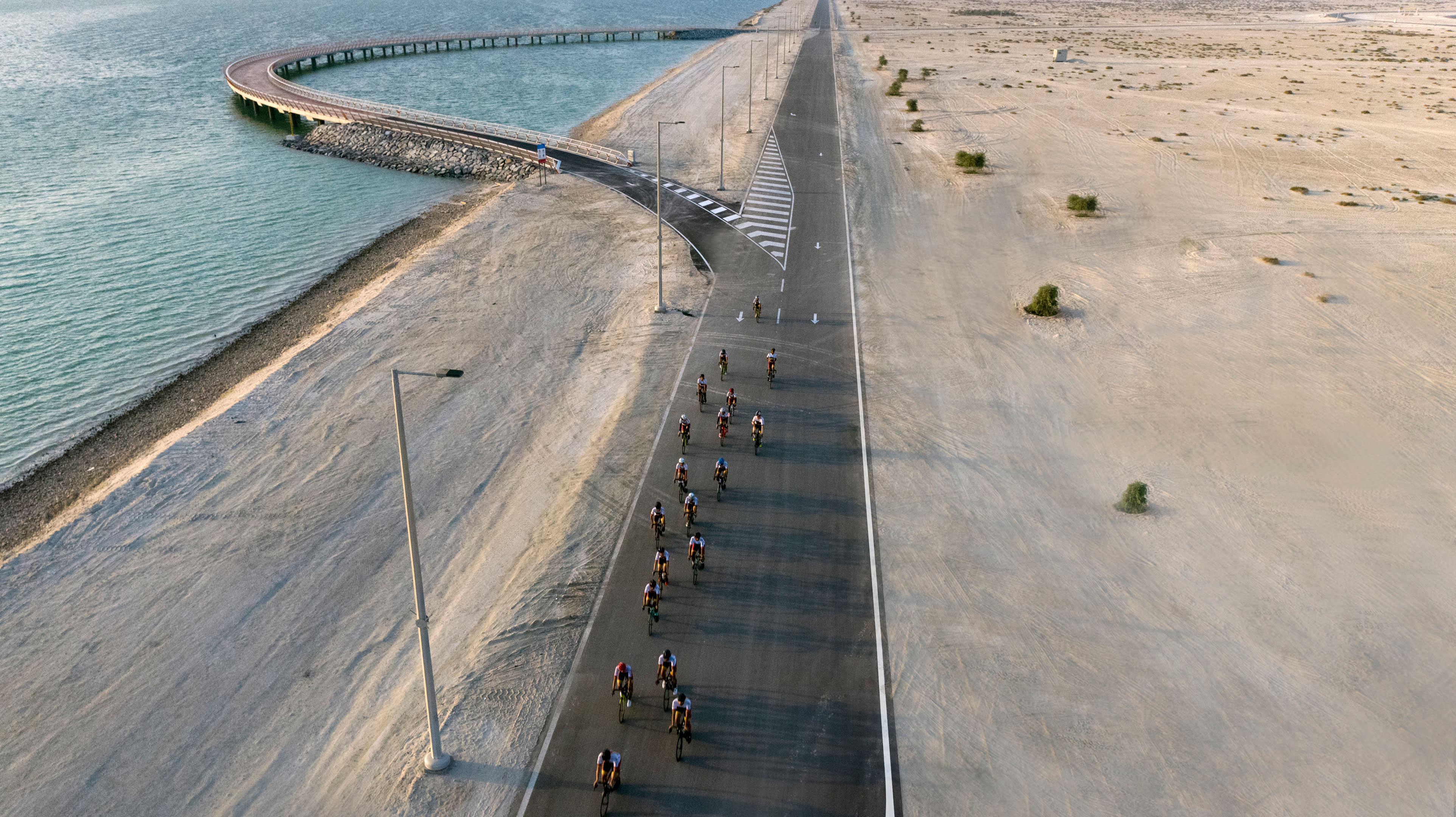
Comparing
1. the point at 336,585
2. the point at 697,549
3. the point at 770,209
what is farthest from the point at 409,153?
the point at 697,549

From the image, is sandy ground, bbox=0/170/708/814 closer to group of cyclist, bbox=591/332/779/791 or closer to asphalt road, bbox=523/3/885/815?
asphalt road, bbox=523/3/885/815

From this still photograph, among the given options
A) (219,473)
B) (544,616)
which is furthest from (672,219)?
(544,616)

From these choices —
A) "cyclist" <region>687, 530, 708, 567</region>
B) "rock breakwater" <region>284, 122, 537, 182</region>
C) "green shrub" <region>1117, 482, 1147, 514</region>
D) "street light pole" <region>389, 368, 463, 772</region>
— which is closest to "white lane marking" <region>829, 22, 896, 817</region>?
"cyclist" <region>687, 530, 708, 567</region>

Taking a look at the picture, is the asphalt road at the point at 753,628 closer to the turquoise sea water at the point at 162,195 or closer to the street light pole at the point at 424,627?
the street light pole at the point at 424,627

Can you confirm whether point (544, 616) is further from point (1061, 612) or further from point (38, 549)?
point (38, 549)

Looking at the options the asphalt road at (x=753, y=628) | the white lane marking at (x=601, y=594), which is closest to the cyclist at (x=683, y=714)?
the asphalt road at (x=753, y=628)

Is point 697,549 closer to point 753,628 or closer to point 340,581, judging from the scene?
point 753,628

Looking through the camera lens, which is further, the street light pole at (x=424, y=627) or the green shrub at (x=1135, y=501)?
the green shrub at (x=1135, y=501)
